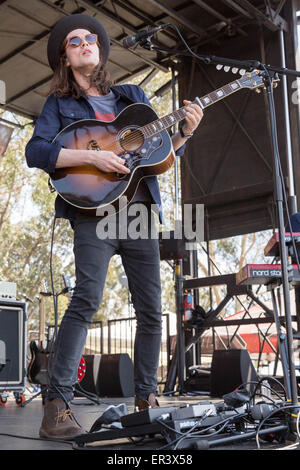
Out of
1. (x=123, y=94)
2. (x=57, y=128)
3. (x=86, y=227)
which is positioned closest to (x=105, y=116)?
(x=123, y=94)

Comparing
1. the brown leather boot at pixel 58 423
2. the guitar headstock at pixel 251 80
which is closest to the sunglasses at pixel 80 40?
the guitar headstock at pixel 251 80

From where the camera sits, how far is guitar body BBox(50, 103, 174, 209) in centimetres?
226

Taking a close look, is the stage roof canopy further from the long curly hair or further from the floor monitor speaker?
the long curly hair

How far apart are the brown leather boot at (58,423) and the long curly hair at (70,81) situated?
50.4 inches

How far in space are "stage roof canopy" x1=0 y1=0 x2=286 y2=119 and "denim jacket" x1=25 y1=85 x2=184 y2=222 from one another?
3893 mm

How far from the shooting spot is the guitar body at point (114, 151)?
2264 mm

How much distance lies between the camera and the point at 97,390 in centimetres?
555

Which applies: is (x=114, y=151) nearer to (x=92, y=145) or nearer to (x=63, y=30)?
(x=92, y=145)

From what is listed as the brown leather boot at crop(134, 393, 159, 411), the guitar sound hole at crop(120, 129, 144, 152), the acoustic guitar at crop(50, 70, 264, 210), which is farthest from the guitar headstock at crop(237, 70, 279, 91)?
the brown leather boot at crop(134, 393, 159, 411)
